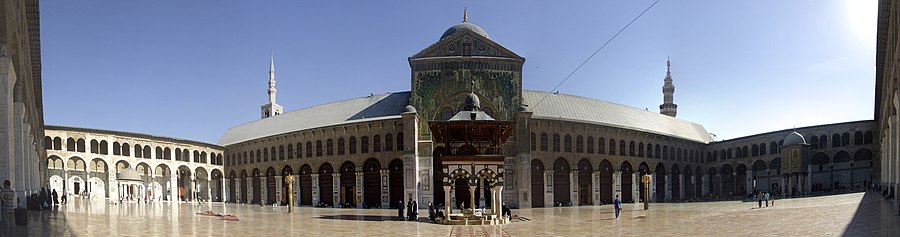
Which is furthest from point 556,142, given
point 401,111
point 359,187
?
point 359,187

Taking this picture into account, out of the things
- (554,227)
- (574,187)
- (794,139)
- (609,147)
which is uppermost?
(794,139)

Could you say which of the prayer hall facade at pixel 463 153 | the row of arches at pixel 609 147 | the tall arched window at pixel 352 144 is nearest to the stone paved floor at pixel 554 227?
the prayer hall facade at pixel 463 153

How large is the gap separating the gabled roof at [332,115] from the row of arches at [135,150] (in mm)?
4740

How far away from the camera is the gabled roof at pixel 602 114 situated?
5247cm

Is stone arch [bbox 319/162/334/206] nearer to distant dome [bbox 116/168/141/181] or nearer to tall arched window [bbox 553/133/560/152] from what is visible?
distant dome [bbox 116/168/141/181]

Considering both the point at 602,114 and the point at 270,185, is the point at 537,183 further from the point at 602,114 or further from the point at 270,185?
the point at 270,185

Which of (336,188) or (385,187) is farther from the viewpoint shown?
(336,188)

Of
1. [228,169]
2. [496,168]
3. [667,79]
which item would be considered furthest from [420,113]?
[667,79]

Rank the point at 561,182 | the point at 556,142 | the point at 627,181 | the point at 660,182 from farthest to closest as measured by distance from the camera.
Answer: the point at 660,182 < the point at 627,181 < the point at 561,182 < the point at 556,142

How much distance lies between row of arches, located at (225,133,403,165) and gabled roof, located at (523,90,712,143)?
37.9 ft

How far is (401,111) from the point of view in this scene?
49281 millimetres

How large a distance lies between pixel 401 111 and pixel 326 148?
7084 mm

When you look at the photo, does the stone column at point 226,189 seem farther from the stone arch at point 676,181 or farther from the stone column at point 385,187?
the stone arch at point 676,181

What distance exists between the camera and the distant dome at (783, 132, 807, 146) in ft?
188
